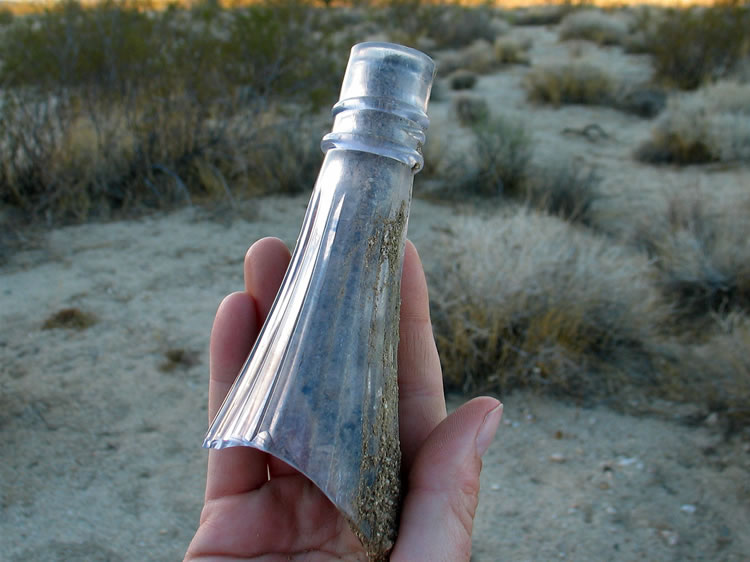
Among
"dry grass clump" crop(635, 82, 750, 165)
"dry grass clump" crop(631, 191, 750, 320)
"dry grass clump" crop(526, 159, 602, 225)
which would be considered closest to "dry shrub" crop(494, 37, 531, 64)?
"dry grass clump" crop(635, 82, 750, 165)

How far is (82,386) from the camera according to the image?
10.7ft

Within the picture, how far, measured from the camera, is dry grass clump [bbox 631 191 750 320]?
4.12 m

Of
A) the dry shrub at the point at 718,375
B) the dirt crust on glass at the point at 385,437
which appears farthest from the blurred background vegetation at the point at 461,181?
the dirt crust on glass at the point at 385,437

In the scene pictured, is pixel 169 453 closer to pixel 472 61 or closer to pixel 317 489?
pixel 317 489

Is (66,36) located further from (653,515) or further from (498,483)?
(653,515)

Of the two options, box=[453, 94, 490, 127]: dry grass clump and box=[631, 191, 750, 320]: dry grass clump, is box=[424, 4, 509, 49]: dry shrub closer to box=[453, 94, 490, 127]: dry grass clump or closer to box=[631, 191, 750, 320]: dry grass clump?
box=[453, 94, 490, 127]: dry grass clump

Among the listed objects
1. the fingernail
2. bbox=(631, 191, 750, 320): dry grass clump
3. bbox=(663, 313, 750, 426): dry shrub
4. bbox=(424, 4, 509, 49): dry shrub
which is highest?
bbox=(424, 4, 509, 49): dry shrub

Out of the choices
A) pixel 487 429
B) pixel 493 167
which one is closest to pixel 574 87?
pixel 493 167

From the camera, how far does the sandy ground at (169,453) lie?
2.46m

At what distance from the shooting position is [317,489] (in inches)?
51.6

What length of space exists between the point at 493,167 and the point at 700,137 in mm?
2655

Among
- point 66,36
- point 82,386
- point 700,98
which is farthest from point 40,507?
point 700,98

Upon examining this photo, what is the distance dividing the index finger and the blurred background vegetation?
5.92ft

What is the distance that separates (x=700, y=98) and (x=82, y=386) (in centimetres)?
805
